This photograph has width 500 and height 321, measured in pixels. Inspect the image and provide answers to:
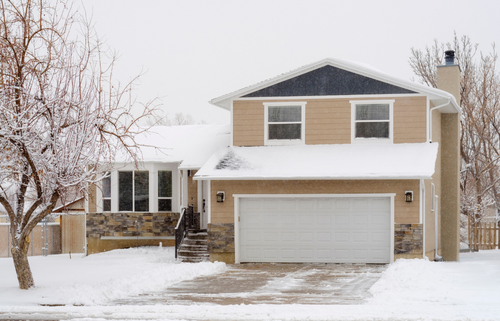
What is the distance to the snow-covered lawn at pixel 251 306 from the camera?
9781 mm

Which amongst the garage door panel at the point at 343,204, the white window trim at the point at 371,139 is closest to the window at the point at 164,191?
the garage door panel at the point at 343,204

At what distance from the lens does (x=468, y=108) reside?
31.7 m

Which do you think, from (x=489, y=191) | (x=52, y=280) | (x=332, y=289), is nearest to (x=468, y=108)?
(x=489, y=191)

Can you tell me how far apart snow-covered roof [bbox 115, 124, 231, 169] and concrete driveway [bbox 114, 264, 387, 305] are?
230 inches

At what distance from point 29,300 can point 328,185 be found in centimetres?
954

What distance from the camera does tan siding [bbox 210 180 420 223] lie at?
17.8 metres

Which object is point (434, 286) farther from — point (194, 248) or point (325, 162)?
point (194, 248)

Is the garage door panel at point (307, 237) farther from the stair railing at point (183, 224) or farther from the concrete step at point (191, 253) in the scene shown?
the stair railing at point (183, 224)

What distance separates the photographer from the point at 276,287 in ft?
43.1

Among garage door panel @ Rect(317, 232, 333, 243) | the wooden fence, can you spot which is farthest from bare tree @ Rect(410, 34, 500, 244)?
garage door panel @ Rect(317, 232, 333, 243)

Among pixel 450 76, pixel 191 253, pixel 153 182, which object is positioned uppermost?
pixel 450 76

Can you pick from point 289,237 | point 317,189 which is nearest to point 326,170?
point 317,189

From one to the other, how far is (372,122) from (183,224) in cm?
693

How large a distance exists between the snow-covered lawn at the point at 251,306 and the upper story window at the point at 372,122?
13.7 ft
